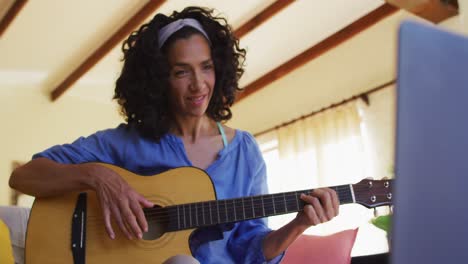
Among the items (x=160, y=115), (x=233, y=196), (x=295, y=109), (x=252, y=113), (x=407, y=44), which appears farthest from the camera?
(x=252, y=113)

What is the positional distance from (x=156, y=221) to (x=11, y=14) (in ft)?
10.1

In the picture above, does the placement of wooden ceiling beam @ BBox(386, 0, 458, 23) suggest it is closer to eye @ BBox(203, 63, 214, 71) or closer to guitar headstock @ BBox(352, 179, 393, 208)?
eye @ BBox(203, 63, 214, 71)

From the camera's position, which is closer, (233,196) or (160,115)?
(233,196)

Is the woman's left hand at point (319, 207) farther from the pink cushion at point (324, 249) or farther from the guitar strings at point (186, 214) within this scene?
the pink cushion at point (324, 249)

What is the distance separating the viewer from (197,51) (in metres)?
1.44

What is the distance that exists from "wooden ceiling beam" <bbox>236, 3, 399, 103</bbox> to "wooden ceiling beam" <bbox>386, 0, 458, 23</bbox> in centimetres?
45

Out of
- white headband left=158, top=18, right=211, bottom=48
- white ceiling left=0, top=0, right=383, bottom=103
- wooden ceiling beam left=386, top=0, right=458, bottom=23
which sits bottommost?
white headband left=158, top=18, right=211, bottom=48

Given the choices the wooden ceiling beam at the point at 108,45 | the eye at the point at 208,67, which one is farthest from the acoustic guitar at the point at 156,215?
the wooden ceiling beam at the point at 108,45

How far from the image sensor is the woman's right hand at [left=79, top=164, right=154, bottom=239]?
1.18 metres

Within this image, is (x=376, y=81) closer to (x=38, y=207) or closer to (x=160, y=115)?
(x=160, y=115)

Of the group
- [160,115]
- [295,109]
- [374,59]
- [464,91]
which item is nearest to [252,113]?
[295,109]

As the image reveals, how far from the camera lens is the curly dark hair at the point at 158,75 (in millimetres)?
1436

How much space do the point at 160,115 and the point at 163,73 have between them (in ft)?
0.40

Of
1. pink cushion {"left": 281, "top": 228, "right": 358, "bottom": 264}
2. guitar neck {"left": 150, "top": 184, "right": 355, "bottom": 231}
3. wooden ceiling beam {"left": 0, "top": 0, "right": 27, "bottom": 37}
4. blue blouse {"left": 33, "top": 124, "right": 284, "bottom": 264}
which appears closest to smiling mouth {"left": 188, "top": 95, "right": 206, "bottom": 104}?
blue blouse {"left": 33, "top": 124, "right": 284, "bottom": 264}
